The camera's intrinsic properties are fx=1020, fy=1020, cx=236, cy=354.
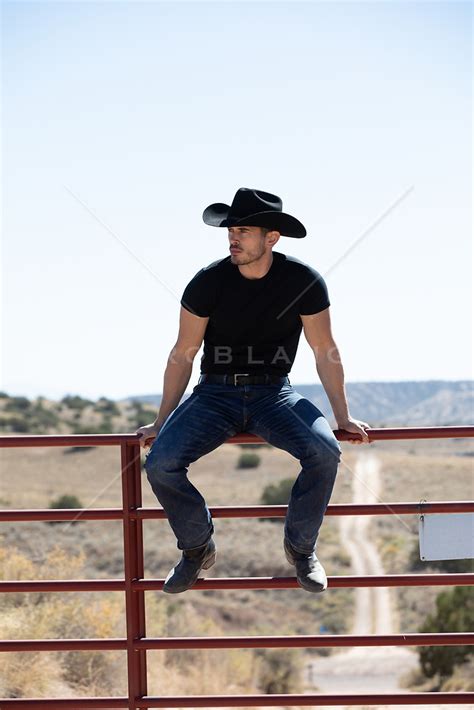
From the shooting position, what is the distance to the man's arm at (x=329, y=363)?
4953 mm

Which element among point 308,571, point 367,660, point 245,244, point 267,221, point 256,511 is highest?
point 267,221

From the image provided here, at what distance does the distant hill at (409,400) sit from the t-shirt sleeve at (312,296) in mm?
122068

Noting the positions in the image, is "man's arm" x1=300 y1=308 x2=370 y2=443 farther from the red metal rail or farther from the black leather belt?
the black leather belt

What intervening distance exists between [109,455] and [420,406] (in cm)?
10635

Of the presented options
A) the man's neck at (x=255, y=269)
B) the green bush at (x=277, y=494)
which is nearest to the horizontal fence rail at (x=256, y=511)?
the man's neck at (x=255, y=269)

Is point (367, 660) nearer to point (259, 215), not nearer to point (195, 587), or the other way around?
point (195, 587)

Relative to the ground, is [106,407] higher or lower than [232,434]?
Result: higher

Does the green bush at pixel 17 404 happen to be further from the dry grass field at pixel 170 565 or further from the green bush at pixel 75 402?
the dry grass field at pixel 170 565

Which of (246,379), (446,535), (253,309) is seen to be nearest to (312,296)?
(253,309)

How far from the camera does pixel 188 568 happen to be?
4809 mm

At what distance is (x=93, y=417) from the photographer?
7669cm

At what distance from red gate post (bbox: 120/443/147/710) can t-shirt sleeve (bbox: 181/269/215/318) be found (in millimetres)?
732

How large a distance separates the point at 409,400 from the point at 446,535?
152 metres

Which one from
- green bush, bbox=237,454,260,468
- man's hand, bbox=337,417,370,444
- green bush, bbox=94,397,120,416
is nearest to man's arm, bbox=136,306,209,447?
man's hand, bbox=337,417,370,444
